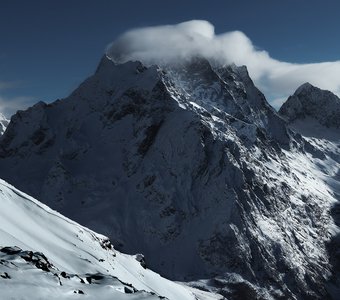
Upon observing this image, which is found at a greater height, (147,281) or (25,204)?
(25,204)

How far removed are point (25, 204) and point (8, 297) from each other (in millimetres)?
35712

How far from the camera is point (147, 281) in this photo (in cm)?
6638

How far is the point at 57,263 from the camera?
43.9 metres

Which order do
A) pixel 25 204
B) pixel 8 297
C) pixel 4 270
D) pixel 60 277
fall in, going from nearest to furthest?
pixel 8 297 → pixel 4 270 → pixel 60 277 → pixel 25 204

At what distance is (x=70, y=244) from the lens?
5422cm

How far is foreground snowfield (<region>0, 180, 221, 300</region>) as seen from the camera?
82.9 ft

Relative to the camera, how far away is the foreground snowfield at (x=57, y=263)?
25.3 meters

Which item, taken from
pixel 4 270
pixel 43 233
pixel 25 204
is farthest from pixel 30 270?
pixel 25 204

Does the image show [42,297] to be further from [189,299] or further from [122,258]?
[189,299]

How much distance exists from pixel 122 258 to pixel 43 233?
18576mm

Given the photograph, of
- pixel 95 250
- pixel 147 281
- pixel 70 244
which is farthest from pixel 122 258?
pixel 70 244

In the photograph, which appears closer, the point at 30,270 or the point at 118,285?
the point at 30,270

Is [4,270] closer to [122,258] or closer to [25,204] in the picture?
[25,204]

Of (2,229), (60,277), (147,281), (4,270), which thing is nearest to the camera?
(4,270)
